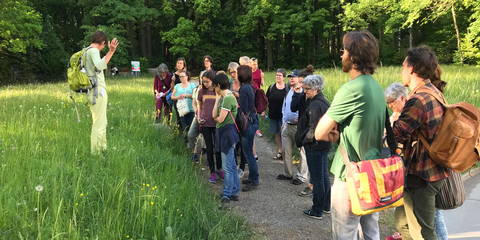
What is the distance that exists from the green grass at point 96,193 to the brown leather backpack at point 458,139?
1967 mm

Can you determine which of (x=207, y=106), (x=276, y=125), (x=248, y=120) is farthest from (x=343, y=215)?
(x=276, y=125)

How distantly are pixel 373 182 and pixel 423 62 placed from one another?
1143 mm

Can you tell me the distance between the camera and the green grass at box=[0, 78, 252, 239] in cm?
290

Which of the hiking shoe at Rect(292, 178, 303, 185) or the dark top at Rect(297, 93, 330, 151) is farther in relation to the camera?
the hiking shoe at Rect(292, 178, 303, 185)

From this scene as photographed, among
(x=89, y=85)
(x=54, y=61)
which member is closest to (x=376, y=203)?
(x=89, y=85)

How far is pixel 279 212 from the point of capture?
15.7 feet

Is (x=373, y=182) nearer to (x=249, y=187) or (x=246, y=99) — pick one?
(x=249, y=187)

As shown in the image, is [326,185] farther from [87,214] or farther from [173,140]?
[173,140]

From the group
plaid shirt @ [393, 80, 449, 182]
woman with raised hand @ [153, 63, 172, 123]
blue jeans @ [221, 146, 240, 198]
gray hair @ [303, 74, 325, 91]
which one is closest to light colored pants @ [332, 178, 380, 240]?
plaid shirt @ [393, 80, 449, 182]

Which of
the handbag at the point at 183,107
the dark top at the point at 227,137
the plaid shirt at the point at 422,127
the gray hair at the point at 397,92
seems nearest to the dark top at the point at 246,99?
the dark top at the point at 227,137

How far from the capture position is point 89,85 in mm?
5191

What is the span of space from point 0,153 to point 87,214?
6.43ft

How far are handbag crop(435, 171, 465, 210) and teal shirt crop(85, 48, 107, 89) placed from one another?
14.0ft

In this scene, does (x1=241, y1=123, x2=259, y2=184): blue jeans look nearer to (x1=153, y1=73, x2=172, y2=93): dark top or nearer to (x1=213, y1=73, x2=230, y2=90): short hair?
(x1=213, y1=73, x2=230, y2=90): short hair
